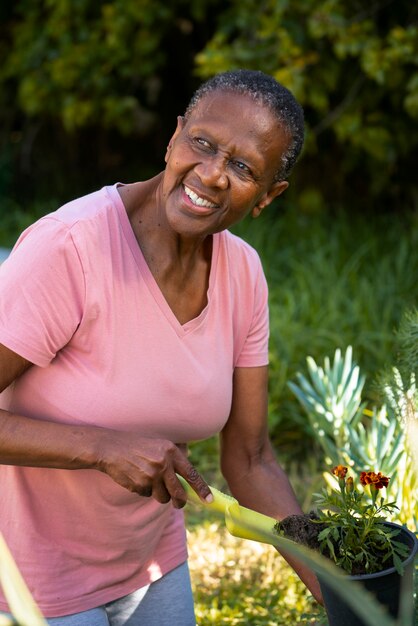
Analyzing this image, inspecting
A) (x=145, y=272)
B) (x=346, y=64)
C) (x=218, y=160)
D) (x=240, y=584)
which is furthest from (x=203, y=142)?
(x=346, y=64)

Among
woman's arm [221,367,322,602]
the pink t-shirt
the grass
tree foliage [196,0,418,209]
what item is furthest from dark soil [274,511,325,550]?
tree foliage [196,0,418,209]

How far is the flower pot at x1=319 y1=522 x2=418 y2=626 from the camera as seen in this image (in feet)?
4.67

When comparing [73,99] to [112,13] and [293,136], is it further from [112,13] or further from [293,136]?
[293,136]

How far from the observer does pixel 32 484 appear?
2.03 meters

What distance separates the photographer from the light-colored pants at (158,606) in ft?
7.13

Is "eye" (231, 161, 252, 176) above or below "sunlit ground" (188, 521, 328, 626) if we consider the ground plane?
above

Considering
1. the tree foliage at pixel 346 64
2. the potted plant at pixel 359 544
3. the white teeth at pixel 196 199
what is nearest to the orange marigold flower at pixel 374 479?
the potted plant at pixel 359 544

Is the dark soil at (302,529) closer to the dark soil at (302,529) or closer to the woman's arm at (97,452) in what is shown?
the dark soil at (302,529)

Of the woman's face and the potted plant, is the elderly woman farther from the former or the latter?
the potted plant

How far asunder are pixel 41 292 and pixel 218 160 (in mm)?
449

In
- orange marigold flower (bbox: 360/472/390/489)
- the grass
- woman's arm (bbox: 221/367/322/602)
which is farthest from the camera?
the grass

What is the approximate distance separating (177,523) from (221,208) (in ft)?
2.69

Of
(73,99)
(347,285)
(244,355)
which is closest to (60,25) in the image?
(73,99)

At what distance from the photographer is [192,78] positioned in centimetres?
755
